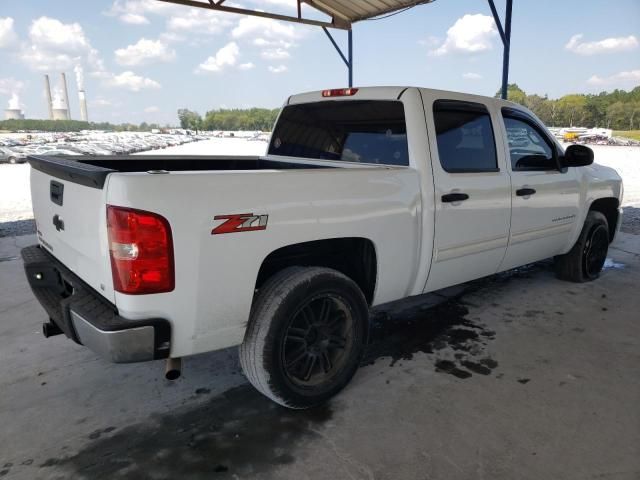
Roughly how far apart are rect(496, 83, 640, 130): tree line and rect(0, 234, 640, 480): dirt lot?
103743 mm

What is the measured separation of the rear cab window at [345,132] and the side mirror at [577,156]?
1.91 metres

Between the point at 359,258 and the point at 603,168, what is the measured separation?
359 centimetres

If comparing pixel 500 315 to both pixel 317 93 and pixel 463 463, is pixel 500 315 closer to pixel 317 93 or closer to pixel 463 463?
pixel 463 463

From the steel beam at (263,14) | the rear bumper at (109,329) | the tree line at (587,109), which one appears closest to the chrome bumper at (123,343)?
the rear bumper at (109,329)

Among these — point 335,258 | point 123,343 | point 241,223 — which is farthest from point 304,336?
point 123,343

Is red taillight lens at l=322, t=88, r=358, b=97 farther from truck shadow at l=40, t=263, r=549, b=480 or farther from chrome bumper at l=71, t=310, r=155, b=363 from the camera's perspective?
chrome bumper at l=71, t=310, r=155, b=363

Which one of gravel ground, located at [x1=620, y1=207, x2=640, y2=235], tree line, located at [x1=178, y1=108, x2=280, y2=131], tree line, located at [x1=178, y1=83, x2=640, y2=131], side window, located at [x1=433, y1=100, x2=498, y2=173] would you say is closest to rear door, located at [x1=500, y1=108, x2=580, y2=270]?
side window, located at [x1=433, y1=100, x2=498, y2=173]

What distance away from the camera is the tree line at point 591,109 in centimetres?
10056

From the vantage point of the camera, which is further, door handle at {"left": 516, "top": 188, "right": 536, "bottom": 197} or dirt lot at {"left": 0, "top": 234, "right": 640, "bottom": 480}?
door handle at {"left": 516, "top": 188, "right": 536, "bottom": 197}

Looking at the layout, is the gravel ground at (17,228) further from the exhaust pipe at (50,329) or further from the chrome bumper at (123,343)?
the chrome bumper at (123,343)

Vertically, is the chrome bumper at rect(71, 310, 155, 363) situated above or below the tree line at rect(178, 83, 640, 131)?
below

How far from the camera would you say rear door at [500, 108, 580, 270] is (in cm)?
381

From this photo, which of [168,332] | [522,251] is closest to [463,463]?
[168,332]

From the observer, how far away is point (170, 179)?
6.55 feet
